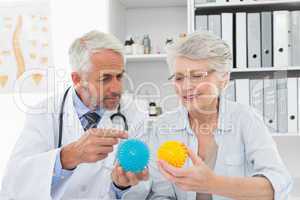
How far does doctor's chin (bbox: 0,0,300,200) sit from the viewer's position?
1.34 metres

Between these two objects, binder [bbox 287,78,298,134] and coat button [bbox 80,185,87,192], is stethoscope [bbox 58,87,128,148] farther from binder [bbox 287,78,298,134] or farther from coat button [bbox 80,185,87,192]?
binder [bbox 287,78,298,134]

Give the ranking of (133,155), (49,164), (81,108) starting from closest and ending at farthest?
(133,155)
(49,164)
(81,108)

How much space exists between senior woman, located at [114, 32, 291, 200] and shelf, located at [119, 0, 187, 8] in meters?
1.10

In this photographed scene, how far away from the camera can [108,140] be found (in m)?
1.29

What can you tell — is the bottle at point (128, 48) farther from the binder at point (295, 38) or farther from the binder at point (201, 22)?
the binder at point (295, 38)

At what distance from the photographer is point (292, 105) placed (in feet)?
7.36

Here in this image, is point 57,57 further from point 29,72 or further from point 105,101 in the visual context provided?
point 105,101

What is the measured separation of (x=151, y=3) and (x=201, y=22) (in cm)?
42

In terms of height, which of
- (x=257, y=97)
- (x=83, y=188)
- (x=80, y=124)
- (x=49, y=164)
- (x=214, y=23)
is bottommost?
(x=83, y=188)

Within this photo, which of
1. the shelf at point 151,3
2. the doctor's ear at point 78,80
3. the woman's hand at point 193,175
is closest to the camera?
the woman's hand at point 193,175

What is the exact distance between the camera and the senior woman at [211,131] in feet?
4.56

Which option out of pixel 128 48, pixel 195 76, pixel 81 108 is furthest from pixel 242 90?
pixel 81 108

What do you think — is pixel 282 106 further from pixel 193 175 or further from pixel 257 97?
pixel 193 175

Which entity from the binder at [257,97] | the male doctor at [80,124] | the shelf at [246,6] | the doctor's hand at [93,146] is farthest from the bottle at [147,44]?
the doctor's hand at [93,146]
